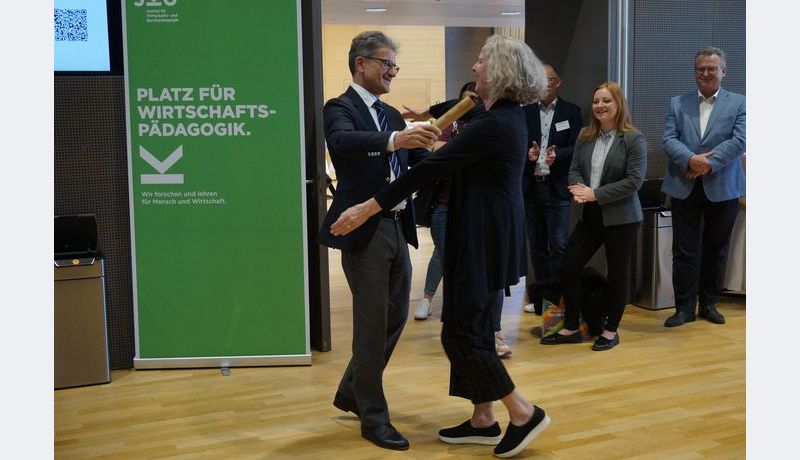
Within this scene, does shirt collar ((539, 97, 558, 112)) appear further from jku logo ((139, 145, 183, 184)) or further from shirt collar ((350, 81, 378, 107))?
shirt collar ((350, 81, 378, 107))

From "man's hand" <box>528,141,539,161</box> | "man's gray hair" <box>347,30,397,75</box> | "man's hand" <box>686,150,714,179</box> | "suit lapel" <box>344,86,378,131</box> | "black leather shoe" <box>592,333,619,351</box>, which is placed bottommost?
"black leather shoe" <box>592,333,619,351</box>

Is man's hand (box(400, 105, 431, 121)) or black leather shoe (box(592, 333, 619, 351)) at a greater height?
man's hand (box(400, 105, 431, 121))

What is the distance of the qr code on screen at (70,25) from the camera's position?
4.58m

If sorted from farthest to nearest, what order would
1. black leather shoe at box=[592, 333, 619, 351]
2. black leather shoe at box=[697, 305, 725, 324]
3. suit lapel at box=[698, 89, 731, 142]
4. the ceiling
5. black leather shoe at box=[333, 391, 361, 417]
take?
the ceiling
black leather shoe at box=[697, 305, 725, 324]
suit lapel at box=[698, 89, 731, 142]
black leather shoe at box=[592, 333, 619, 351]
black leather shoe at box=[333, 391, 361, 417]

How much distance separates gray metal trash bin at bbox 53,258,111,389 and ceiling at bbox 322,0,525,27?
8.50 metres

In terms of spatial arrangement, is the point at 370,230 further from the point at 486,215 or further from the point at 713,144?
the point at 713,144

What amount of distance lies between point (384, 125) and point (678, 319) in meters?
3.00

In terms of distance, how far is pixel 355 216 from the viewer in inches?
129

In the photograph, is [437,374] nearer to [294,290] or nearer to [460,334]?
[294,290]

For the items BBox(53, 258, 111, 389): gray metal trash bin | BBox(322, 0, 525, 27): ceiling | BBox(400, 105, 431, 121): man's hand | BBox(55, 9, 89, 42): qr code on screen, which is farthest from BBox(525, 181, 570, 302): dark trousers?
BBox(322, 0, 525, 27): ceiling

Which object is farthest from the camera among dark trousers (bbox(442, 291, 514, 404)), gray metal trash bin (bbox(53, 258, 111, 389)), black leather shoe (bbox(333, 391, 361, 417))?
gray metal trash bin (bbox(53, 258, 111, 389))

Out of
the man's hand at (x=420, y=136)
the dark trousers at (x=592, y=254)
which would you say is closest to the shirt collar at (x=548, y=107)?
the dark trousers at (x=592, y=254)

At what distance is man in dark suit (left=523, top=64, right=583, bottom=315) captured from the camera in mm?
6013

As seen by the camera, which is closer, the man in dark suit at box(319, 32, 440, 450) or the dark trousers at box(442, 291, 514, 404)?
the dark trousers at box(442, 291, 514, 404)
